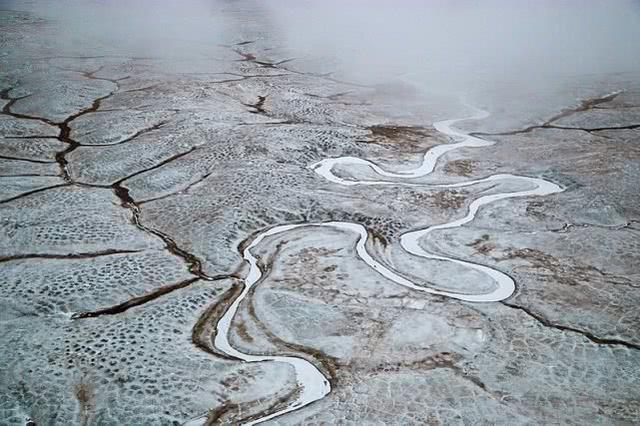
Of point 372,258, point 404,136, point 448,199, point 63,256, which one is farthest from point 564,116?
point 63,256

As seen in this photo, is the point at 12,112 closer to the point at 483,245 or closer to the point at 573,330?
the point at 483,245

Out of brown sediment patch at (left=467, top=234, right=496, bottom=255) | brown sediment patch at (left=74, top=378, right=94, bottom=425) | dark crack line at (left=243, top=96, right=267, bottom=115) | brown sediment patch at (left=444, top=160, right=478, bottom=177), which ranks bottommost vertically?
brown sediment patch at (left=74, top=378, right=94, bottom=425)

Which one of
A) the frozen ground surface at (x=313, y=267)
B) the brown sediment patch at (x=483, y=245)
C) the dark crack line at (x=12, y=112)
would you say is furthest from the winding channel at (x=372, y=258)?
the dark crack line at (x=12, y=112)

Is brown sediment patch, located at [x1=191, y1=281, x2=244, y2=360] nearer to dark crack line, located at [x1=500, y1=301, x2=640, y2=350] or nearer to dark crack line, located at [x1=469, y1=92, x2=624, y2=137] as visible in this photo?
dark crack line, located at [x1=500, y1=301, x2=640, y2=350]

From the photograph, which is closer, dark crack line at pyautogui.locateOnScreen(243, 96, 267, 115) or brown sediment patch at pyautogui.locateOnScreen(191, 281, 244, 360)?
brown sediment patch at pyautogui.locateOnScreen(191, 281, 244, 360)

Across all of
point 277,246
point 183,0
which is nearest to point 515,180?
point 277,246

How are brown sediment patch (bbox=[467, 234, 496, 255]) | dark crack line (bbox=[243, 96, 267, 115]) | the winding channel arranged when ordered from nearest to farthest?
the winding channel < brown sediment patch (bbox=[467, 234, 496, 255]) < dark crack line (bbox=[243, 96, 267, 115])

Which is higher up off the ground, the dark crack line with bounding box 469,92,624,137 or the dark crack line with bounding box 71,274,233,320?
the dark crack line with bounding box 469,92,624,137

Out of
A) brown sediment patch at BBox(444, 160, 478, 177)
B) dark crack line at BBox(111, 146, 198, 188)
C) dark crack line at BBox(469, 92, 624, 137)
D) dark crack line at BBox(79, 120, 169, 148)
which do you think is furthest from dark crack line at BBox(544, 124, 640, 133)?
dark crack line at BBox(79, 120, 169, 148)

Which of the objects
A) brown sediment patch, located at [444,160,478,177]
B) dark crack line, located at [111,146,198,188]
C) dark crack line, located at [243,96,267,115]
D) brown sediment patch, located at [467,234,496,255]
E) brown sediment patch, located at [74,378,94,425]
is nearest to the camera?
brown sediment patch, located at [74,378,94,425]
